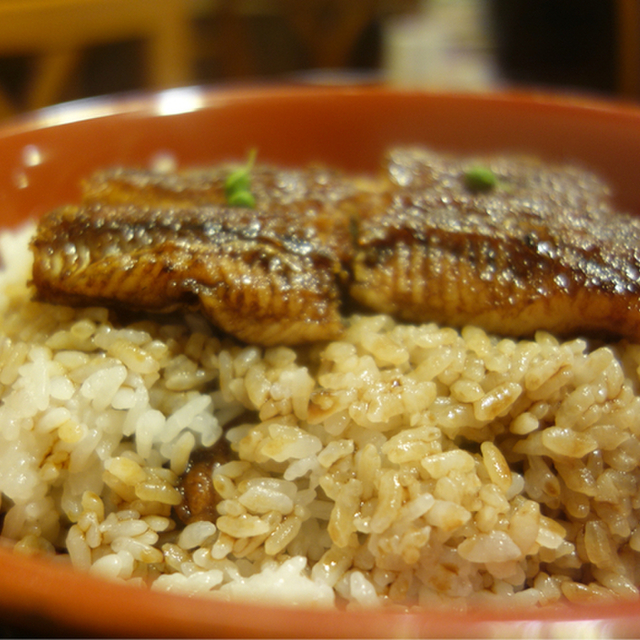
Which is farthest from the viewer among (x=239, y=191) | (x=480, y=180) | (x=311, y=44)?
(x=311, y=44)

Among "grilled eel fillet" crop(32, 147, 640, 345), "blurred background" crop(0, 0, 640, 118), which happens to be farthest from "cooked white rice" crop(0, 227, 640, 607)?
"blurred background" crop(0, 0, 640, 118)

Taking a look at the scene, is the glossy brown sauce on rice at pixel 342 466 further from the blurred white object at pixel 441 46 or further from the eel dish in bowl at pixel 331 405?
the blurred white object at pixel 441 46

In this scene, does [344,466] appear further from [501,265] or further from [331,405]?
[501,265]

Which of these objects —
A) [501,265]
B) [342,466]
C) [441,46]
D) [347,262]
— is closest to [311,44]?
[441,46]

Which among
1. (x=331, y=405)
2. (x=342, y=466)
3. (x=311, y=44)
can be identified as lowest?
(x=342, y=466)

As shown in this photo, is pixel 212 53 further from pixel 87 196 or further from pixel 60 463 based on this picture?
pixel 60 463

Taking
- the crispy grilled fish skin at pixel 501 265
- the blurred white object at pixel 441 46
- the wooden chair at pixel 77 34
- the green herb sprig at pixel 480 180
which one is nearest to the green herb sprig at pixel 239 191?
the crispy grilled fish skin at pixel 501 265

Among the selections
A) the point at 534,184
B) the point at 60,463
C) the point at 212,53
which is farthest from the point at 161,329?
the point at 212,53
